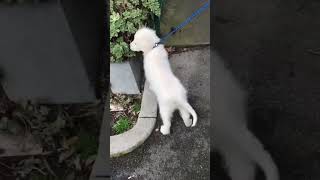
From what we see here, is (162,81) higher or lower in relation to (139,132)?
higher

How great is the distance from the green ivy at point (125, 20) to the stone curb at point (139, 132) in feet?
1.66

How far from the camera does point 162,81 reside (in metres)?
3.51

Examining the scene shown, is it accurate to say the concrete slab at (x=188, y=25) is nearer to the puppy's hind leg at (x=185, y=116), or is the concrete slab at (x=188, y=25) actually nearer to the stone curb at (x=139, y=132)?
the stone curb at (x=139, y=132)

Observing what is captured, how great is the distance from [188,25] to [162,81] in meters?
1.23

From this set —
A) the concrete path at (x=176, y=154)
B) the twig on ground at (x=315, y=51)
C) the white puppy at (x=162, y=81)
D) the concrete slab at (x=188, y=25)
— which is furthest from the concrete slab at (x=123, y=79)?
the twig on ground at (x=315, y=51)

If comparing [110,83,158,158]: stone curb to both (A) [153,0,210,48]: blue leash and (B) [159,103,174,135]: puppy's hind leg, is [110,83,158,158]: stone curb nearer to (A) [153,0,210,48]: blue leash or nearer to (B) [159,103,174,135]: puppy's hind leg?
(B) [159,103,174,135]: puppy's hind leg

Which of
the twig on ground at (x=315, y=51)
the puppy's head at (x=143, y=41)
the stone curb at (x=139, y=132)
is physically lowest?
the stone curb at (x=139, y=132)

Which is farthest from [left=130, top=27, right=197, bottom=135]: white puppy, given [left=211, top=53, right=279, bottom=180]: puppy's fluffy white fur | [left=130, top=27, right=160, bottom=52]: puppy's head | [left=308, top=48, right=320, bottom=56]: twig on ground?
[left=308, top=48, right=320, bottom=56]: twig on ground

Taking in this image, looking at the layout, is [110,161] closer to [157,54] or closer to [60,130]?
[60,130]

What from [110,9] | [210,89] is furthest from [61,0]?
[210,89]

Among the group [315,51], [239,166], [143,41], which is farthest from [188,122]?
[315,51]

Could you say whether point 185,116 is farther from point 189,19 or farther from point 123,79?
point 189,19

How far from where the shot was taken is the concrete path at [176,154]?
368 cm

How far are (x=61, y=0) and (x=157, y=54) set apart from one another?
0.92 m
